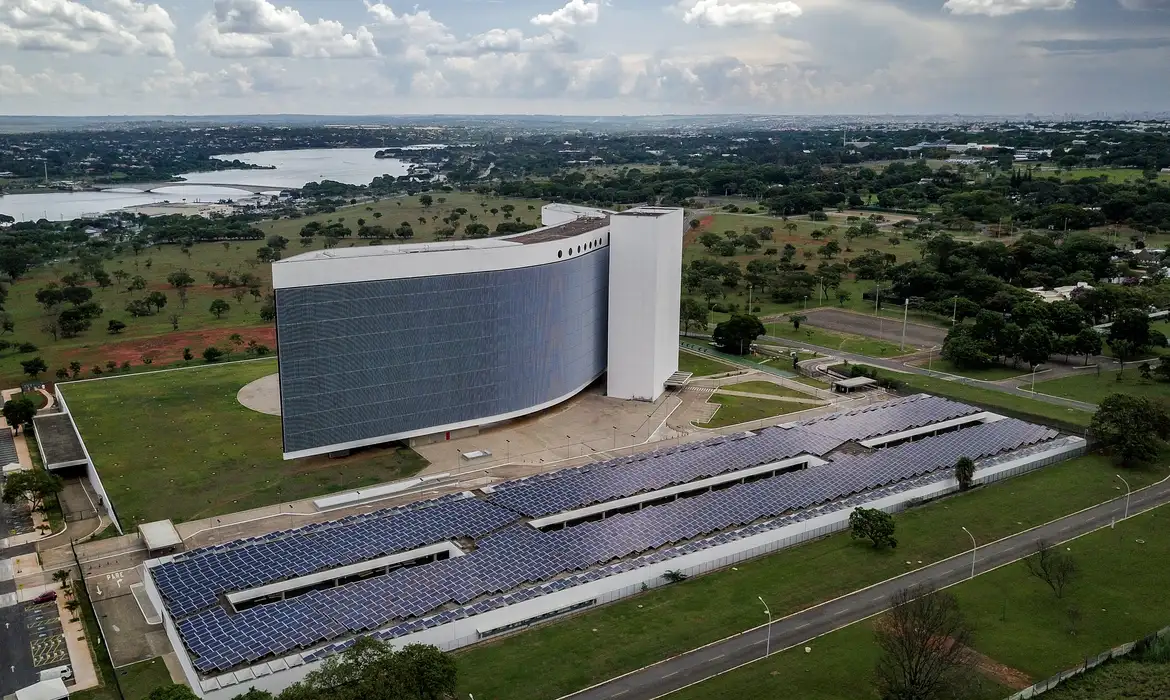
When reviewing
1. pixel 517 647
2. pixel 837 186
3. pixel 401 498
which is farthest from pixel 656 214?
pixel 837 186

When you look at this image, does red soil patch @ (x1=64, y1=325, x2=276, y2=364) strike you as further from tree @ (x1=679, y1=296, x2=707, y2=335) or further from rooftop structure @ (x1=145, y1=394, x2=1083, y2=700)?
rooftop structure @ (x1=145, y1=394, x2=1083, y2=700)

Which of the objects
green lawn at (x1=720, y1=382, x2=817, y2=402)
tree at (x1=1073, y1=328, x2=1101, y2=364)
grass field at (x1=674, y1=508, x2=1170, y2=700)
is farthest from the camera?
tree at (x1=1073, y1=328, x2=1101, y2=364)

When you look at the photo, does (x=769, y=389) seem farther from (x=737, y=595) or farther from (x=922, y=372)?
(x=737, y=595)

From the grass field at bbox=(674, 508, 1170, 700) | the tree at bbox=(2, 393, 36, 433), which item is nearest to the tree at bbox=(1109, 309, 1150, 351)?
the grass field at bbox=(674, 508, 1170, 700)

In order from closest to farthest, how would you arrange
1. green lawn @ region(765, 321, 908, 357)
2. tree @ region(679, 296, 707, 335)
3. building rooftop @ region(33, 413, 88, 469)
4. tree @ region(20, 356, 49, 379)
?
building rooftop @ region(33, 413, 88, 469) → tree @ region(20, 356, 49, 379) → green lawn @ region(765, 321, 908, 357) → tree @ region(679, 296, 707, 335)

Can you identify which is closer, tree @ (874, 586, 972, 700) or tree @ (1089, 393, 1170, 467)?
tree @ (874, 586, 972, 700)

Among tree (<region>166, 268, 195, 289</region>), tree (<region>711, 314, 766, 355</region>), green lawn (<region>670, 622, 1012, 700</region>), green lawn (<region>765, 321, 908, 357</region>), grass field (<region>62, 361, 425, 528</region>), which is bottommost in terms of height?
green lawn (<region>670, 622, 1012, 700</region>)

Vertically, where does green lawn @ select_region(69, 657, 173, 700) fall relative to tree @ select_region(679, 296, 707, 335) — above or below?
below
